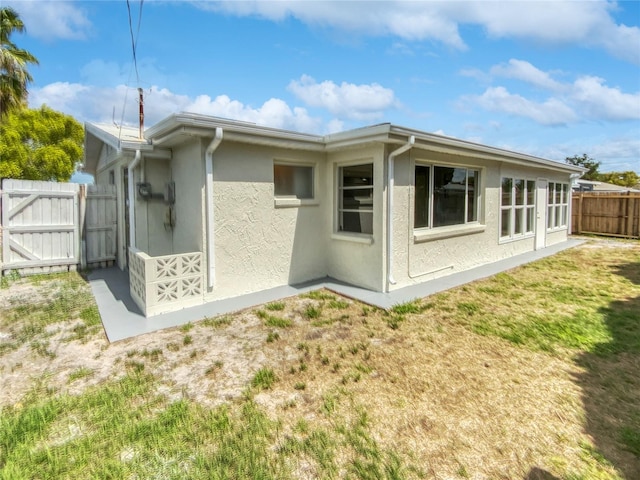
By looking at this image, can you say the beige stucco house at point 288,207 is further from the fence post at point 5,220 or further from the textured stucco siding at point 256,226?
the fence post at point 5,220

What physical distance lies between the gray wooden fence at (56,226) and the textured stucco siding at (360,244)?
621 centimetres

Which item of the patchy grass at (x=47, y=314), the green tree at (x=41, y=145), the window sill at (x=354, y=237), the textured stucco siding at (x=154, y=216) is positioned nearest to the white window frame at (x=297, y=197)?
the window sill at (x=354, y=237)

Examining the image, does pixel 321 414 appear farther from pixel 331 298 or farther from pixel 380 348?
pixel 331 298

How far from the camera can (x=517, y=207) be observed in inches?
425

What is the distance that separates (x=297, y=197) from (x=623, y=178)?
53874 mm

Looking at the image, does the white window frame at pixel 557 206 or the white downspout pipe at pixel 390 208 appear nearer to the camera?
the white downspout pipe at pixel 390 208

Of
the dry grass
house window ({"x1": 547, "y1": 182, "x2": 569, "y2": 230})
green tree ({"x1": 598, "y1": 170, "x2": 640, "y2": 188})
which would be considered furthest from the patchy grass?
green tree ({"x1": 598, "y1": 170, "x2": 640, "y2": 188})

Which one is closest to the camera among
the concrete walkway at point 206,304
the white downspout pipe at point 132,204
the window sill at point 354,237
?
the concrete walkway at point 206,304

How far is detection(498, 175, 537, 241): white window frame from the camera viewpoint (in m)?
10.1

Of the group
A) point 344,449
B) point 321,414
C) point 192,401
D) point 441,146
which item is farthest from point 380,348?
point 441,146

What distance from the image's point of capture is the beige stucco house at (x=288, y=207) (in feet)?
19.3

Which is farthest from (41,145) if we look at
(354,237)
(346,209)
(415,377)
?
(415,377)

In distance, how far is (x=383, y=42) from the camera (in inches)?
386

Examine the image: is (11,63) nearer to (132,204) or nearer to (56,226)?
(56,226)
